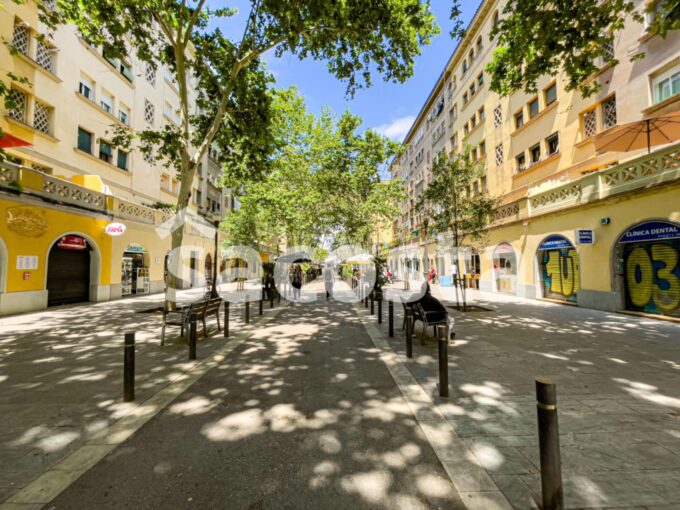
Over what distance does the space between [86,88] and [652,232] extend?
83.5ft

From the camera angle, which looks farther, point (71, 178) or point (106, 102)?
point (106, 102)

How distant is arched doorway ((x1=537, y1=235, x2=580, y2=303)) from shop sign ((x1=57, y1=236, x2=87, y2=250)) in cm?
2142

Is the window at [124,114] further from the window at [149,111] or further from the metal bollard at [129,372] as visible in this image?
the metal bollard at [129,372]

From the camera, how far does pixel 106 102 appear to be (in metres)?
17.0

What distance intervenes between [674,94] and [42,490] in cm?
1717

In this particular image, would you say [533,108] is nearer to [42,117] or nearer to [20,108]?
[42,117]

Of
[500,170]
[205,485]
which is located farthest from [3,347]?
[500,170]

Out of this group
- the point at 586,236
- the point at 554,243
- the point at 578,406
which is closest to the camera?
the point at 578,406

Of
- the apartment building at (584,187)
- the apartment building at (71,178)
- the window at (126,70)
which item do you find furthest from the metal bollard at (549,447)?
the window at (126,70)

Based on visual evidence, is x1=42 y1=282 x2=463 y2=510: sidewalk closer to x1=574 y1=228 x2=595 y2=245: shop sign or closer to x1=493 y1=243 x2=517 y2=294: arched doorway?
x1=574 y1=228 x2=595 y2=245: shop sign

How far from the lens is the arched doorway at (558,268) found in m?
12.8

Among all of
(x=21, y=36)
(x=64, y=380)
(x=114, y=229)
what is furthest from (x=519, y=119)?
(x=21, y=36)

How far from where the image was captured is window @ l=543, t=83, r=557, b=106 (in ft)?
49.9

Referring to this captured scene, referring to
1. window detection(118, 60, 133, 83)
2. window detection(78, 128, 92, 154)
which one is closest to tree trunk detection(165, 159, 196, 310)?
window detection(78, 128, 92, 154)
